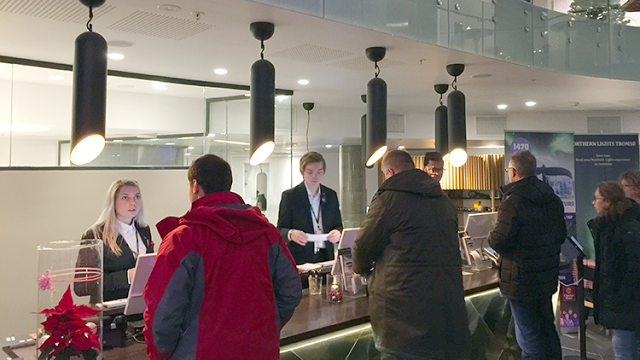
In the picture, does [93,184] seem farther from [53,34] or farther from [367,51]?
[367,51]

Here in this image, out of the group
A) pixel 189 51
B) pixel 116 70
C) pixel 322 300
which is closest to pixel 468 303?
pixel 322 300

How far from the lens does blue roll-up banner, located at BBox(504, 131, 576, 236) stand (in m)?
6.27

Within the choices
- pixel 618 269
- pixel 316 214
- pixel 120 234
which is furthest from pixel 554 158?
pixel 120 234

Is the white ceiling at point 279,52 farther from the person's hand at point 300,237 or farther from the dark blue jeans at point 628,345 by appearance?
the dark blue jeans at point 628,345

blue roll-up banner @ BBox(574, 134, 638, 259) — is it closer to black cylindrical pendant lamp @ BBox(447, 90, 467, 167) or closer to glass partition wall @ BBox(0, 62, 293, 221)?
black cylindrical pendant lamp @ BBox(447, 90, 467, 167)

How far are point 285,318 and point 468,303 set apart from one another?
2.01 metres

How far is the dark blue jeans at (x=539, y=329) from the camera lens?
3.26 metres

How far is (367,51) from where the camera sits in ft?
13.0

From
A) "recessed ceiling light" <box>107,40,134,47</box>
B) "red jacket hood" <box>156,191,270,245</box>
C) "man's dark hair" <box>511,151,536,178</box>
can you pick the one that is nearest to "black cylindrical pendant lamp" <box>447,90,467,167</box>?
"man's dark hair" <box>511,151,536,178</box>

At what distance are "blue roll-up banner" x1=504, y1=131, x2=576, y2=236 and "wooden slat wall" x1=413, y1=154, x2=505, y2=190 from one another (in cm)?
281

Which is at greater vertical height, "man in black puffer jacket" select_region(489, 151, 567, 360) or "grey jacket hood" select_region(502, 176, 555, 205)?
"grey jacket hood" select_region(502, 176, 555, 205)

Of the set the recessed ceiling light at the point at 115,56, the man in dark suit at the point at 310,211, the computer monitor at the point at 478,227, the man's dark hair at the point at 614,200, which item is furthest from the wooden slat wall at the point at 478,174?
the recessed ceiling light at the point at 115,56

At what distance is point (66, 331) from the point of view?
1717 mm

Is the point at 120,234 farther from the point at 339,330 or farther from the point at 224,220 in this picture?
the point at 224,220
